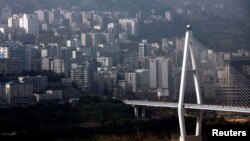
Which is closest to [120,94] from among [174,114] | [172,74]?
[172,74]

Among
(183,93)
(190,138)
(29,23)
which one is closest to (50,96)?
(183,93)

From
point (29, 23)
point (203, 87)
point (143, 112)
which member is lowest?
point (143, 112)

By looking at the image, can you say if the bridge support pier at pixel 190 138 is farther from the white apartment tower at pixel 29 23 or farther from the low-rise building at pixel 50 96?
the white apartment tower at pixel 29 23

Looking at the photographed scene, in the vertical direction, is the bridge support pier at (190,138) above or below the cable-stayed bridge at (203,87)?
below

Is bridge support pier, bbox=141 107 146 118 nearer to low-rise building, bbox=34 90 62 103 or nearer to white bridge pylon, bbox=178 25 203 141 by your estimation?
white bridge pylon, bbox=178 25 203 141

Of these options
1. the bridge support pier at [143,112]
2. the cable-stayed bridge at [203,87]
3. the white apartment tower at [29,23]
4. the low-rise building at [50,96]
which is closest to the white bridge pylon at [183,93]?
the cable-stayed bridge at [203,87]

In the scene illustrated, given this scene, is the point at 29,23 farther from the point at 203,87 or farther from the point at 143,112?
the point at 203,87

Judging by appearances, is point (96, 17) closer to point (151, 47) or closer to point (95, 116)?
point (151, 47)

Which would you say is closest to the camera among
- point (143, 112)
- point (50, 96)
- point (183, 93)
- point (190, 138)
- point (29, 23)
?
point (190, 138)

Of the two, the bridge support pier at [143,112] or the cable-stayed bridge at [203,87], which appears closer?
the cable-stayed bridge at [203,87]
